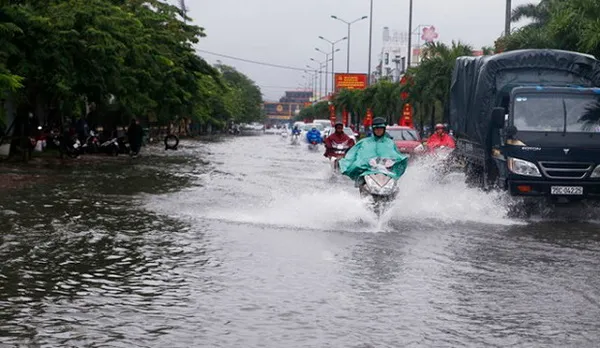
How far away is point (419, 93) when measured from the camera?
50.8m

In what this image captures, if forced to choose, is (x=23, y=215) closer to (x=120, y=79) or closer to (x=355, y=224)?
(x=355, y=224)

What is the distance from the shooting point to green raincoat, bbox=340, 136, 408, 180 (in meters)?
15.0

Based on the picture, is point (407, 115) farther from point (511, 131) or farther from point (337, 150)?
point (511, 131)

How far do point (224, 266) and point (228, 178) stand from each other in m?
15.0

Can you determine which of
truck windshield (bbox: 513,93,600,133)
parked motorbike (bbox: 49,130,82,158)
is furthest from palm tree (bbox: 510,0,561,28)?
truck windshield (bbox: 513,93,600,133)

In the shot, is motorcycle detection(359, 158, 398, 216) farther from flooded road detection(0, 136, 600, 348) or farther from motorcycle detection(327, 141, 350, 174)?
motorcycle detection(327, 141, 350, 174)

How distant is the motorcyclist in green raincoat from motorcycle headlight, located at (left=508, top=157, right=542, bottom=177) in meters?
2.59

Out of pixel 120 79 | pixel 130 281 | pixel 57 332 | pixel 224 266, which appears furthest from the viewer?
pixel 120 79

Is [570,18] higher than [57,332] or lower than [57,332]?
higher

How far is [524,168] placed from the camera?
55.0 feet

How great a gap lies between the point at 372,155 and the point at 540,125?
368 centimetres

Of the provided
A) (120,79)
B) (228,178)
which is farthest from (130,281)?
(120,79)

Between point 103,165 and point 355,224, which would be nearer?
point 355,224

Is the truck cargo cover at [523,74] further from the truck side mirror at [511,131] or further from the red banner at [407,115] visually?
the red banner at [407,115]
